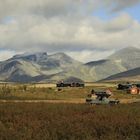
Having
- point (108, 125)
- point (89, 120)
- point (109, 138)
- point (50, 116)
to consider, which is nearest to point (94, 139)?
point (109, 138)

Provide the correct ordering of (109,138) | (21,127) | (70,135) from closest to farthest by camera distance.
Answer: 1. (109,138)
2. (70,135)
3. (21,127)

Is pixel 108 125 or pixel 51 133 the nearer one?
pixel 51 133

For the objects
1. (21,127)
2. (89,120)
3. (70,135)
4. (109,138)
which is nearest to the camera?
(109,138)

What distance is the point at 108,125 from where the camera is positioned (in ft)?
65.0

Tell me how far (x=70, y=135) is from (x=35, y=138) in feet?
5.62

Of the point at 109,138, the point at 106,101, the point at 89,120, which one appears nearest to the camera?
the point at 109,138

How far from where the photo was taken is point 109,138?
16.3 meters

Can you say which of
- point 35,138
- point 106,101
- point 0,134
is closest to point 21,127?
point 0,134

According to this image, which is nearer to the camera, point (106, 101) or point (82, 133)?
point (82, 133)

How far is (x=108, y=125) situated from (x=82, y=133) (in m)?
2.42

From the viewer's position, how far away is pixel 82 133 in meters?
17.7

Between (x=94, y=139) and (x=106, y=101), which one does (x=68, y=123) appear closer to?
(x=94, y=139)

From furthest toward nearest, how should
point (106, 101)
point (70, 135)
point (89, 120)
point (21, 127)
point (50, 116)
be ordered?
point (106, 101) < point (50, 116) < point (89, 120) < point (21, 127) < point (70, 135)

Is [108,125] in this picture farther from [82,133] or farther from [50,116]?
[50,116]
